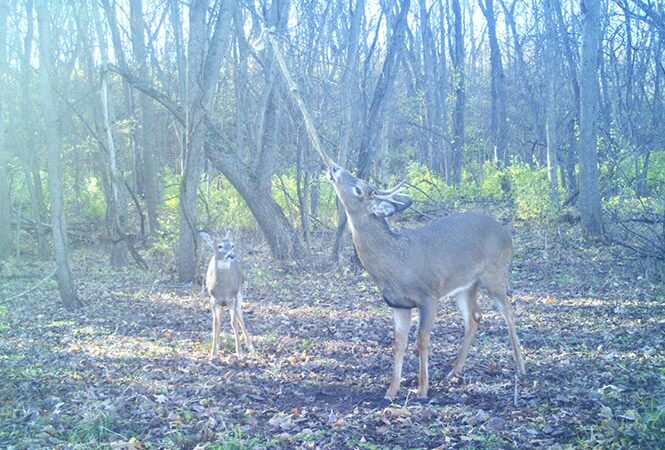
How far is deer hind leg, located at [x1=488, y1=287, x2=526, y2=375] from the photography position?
286 inches

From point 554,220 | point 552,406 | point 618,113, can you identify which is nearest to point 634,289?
point 552,406

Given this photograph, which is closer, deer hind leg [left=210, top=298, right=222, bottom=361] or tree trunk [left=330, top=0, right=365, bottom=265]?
deer hind leg [left=210, top=298, right=222, bottom=361]

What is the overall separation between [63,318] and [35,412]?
17.0 ft

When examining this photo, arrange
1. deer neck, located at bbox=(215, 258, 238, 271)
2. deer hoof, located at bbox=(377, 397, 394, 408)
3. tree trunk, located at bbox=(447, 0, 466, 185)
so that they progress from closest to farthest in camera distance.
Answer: deer hoof, located at bbox=(377, 397, 394, 408) < deer neck, located at bbox=(215, 258, 238, 271) < tree trunk, located at bbox=(447, 0, 466, 185)

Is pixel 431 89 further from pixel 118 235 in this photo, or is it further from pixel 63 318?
pixel 63 318

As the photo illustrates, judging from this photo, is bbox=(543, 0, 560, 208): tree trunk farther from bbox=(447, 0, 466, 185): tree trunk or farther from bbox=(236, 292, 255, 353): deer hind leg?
bbox=(236, 292, 255, 353): deer hind leg

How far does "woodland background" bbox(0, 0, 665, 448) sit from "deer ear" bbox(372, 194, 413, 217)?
65.0 inches

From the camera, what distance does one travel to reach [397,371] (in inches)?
262

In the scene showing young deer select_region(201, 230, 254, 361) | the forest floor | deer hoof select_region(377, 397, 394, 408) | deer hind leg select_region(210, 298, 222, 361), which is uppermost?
young deer select_region(201, 230, 254, 361)

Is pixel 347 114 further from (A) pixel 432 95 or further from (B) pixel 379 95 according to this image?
(A) pixel 432 95

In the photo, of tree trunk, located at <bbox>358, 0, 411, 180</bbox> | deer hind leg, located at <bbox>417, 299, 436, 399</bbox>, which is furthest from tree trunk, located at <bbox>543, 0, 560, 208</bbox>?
deer hind leg, located at <bbox>417, 299, 436, 399</bbox>

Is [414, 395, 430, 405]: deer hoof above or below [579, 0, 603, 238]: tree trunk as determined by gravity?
below

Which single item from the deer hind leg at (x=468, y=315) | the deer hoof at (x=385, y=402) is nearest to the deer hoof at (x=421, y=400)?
the deer hoof at (x=385, y=402)

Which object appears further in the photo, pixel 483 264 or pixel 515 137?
pixel 515 137
